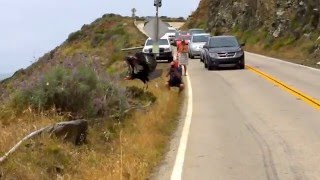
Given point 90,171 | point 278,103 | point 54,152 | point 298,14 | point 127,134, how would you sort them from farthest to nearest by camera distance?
point 298,14
point 278,103
point 127,134
point 54,152
point 90,171

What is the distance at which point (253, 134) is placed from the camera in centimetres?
1202

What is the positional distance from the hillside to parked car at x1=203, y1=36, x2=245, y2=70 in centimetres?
440

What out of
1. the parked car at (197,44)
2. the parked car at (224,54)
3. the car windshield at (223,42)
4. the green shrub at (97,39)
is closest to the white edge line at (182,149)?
the parked car at (224,54)

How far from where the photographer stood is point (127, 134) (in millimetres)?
12766

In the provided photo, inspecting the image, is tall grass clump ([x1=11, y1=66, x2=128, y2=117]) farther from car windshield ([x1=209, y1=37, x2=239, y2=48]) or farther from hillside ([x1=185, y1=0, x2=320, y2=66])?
hillside ([x1=185, y1=0, x2=320, y2=66])

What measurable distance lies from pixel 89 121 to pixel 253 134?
11.7 feet

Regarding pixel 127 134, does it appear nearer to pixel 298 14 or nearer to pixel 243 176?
pixel 243 176

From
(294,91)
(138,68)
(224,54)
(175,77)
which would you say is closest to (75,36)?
(224,54)

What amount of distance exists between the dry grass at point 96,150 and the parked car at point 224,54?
15.5m

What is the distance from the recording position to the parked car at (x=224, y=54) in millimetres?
29547

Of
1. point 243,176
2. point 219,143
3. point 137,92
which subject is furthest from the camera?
point 137,92

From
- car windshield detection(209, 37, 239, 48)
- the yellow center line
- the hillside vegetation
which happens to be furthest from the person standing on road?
the hillside vegetation

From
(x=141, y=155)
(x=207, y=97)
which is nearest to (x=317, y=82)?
(x=207, y=97)

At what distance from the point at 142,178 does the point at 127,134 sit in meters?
4.03
